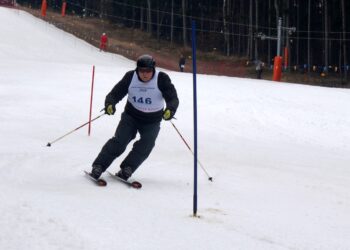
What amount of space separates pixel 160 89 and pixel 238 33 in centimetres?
5559

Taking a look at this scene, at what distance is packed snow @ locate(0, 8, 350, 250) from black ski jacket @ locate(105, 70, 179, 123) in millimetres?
776

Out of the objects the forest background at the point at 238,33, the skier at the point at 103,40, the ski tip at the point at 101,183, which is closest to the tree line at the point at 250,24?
the forest background at the point at 238,33

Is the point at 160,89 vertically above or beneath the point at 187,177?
above

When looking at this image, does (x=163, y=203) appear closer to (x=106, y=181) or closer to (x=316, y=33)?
(x=106, y=181)

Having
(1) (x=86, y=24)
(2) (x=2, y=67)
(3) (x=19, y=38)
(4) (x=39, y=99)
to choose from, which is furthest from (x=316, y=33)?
(4) (x=39, y=99)

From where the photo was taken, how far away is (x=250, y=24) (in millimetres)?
54156

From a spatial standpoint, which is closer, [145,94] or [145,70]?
[145,70]

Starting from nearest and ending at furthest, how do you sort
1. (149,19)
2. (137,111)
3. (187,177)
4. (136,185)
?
(136,185) → (137,111) → (187,177) → (149,19)

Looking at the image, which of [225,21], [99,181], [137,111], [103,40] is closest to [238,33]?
[225,21]

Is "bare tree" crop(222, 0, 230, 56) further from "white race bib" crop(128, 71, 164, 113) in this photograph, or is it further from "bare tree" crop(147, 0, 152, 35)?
"white race bib" crop(128, 71, 164, 113)

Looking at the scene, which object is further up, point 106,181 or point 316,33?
point 316,33

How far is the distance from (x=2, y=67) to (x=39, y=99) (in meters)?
7.93

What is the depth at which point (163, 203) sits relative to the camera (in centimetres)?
585

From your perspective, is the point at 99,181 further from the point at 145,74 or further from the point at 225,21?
the point at 225,21
